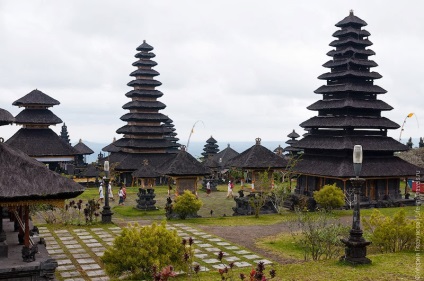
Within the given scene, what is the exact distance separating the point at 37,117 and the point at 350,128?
26.3 meters

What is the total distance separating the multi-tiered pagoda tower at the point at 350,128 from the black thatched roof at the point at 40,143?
20.4 m

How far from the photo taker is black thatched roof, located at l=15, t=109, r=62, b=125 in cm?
3969

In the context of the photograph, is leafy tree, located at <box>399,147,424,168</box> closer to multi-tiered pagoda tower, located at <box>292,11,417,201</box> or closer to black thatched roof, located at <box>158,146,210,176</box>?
multi-tiered pagoda tower, located at <box>292,11,417,201</box>

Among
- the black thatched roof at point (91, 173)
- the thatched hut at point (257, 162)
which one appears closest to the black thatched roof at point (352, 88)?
the thatched hut at point (257, 162)

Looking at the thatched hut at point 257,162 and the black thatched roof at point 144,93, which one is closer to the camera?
the thatched hut at point 257,162

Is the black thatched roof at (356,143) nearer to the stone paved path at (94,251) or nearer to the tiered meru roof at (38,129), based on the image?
the stone paved path at (94,251)

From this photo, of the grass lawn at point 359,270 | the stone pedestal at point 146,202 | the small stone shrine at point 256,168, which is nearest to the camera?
the grass lawn at point 359,270

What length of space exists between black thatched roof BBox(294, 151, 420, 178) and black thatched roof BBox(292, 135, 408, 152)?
971 mm

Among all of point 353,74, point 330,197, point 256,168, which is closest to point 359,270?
point 330,197

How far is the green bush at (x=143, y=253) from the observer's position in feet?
43.5

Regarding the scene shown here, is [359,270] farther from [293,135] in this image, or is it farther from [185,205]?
[293,135]

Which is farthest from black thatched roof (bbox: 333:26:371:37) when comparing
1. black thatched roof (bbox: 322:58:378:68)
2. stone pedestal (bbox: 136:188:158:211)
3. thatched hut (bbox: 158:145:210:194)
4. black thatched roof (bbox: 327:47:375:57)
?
stone pedestal (bbox: 136:188:158:211)

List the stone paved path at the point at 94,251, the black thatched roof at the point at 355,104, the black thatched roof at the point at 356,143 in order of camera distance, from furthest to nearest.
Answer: the black thatched roof at the point at 355,104
the black thatched roof at the point at 356,143
the stone paved path at the point at 94,251

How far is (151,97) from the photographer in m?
49.8
